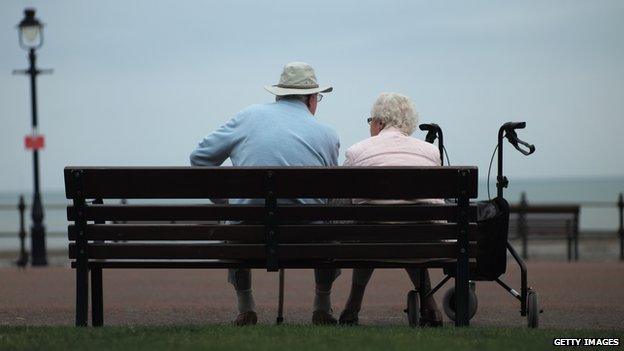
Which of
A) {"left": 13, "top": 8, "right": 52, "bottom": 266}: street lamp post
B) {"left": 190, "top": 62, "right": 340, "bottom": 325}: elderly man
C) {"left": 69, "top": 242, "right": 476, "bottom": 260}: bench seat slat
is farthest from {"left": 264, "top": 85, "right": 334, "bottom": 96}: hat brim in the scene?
{"left": 13, "top": 8, "right": 52, "bottom": 266}: street lamp post

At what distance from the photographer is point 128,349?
7102 millimetres

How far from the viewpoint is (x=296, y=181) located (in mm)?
8492

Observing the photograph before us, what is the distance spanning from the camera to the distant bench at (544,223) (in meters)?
25.7

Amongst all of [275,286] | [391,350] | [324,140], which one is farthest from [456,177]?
[275,286]

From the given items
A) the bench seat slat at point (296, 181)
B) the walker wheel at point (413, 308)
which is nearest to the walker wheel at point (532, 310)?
the walker wheel at point (413, 308)

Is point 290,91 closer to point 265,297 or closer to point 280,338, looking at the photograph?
point 280,338

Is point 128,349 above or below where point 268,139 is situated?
below

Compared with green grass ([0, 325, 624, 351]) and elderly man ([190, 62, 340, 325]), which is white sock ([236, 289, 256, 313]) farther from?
green grass ([0, 325, 624, 351])

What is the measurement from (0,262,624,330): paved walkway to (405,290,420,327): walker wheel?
1640 millimetres

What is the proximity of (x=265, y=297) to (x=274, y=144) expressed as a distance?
5588 mm

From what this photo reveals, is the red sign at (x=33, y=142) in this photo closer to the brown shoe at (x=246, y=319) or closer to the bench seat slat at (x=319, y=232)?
the brown shoe at (x=246, y=319)

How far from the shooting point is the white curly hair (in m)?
9.47

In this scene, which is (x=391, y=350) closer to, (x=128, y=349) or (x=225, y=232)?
(x=128, y=349)

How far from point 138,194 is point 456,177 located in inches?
74.2
